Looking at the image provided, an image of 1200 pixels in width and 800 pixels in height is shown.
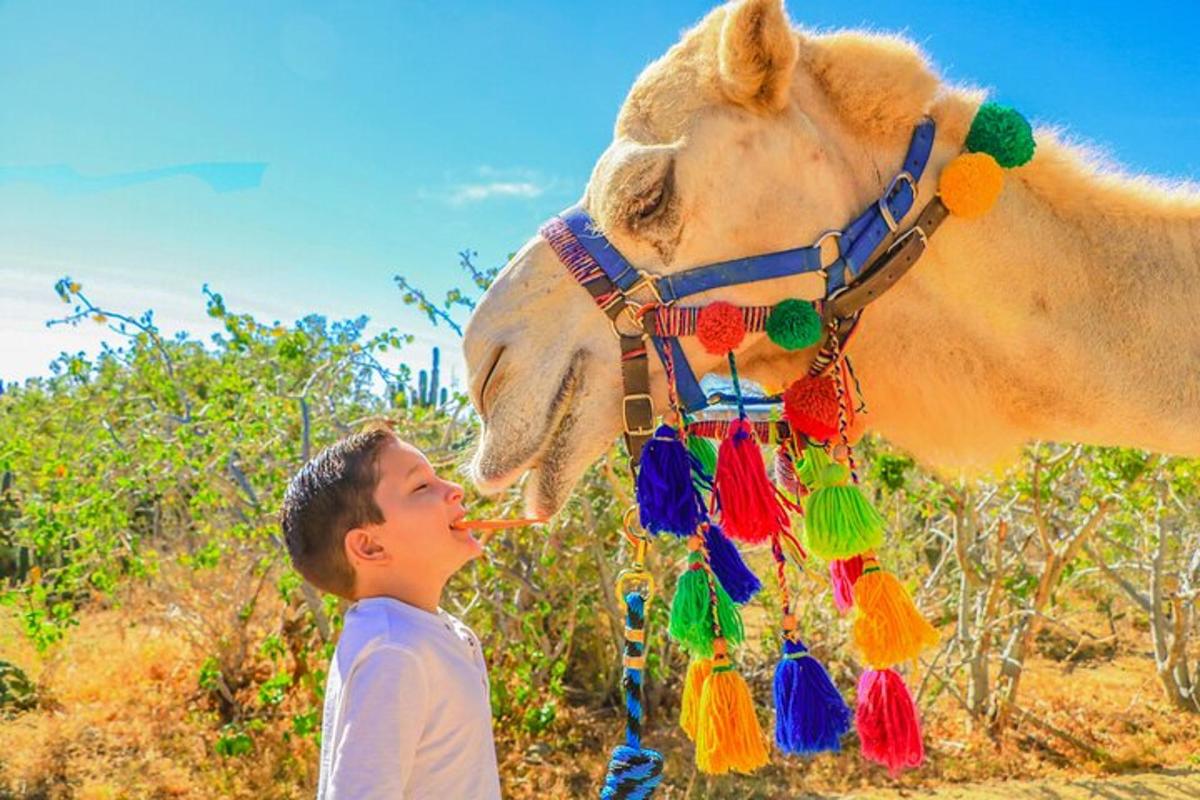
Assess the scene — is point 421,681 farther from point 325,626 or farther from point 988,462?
point 325,626

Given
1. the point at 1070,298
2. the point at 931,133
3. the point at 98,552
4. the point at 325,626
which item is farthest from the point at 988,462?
the point at 98,552

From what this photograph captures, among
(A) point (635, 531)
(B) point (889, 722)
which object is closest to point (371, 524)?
(A) point (635, 531)

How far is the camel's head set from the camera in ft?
6.12

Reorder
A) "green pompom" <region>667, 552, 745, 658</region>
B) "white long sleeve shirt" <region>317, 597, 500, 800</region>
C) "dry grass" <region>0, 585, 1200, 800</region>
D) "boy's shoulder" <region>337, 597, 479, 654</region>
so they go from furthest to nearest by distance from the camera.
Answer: "dry grass" <region>0, 585, 1200, 800</region>, "green pompom" <region>667, 552, 745, 658</region>, "boy's shoulder" <region>337, 597, 479, 654</region>, "white long sleeve shirt" <region>317, 597, 500, 800</region>

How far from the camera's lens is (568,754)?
606 cm

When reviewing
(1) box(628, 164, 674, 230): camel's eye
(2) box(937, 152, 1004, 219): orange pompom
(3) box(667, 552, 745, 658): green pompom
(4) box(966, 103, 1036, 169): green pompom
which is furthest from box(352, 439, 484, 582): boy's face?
(4) box(966, 103, 1036, 169): green pompom

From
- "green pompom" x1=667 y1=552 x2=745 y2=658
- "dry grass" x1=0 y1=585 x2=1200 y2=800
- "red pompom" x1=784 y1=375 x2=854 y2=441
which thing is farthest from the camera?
"dry grass" x1=0 y1=585 x2=1200 y2=800

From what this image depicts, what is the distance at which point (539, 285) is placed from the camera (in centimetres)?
196

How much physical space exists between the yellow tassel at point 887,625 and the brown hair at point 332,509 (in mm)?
1019

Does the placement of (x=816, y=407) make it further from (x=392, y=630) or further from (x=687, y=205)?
(x=392, y=630)

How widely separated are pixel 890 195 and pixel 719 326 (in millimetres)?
491

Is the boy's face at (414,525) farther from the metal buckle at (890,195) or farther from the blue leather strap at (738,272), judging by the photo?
the metal buckle at (890,195)

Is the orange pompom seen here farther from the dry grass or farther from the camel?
the dry grass

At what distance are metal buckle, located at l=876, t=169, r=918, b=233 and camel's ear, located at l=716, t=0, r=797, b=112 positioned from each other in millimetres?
298
